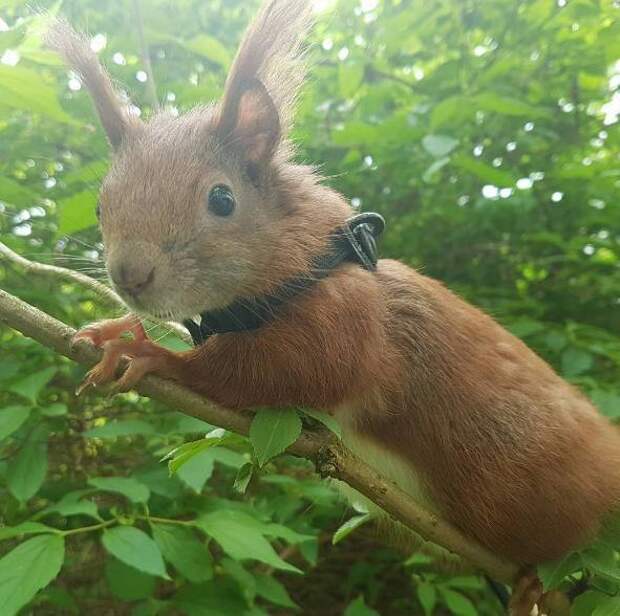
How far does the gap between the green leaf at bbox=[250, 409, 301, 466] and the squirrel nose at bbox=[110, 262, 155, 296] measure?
13.1 inches

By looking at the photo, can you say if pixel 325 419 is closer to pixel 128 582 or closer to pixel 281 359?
pixel 281 359

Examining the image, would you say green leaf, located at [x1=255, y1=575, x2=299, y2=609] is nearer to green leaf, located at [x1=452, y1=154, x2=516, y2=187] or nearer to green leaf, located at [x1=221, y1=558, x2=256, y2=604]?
green leaf, located at [x1=221, y1=558, x2=256, y2=604]

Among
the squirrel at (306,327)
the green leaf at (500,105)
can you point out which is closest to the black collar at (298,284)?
the squirrel at (306,327)

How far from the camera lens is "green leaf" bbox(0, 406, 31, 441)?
5.46 feet

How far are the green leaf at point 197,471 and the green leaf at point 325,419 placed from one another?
1.58 feet

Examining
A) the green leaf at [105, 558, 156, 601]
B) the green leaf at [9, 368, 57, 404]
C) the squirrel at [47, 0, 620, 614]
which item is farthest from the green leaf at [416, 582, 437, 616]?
the green leaf at [9, 368, 57, 404]

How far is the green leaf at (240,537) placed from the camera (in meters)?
1.62

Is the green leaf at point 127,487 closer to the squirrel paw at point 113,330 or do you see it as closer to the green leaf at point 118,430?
the green leaf at point 118,430

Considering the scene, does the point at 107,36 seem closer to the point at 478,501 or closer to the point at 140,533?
the point at 140,533

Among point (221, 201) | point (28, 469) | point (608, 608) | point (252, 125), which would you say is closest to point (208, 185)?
point (221, 201)

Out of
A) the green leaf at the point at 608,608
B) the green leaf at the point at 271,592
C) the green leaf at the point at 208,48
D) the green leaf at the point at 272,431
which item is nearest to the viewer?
the green leaf at the point at 272,431

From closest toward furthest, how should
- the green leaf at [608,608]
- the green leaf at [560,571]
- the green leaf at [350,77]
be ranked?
1. the green leaf at [608,608]
2. the green leaf at [560,571]
3. the green leaf at [350,77]

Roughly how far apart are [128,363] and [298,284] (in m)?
0.39

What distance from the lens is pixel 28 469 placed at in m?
1.85
